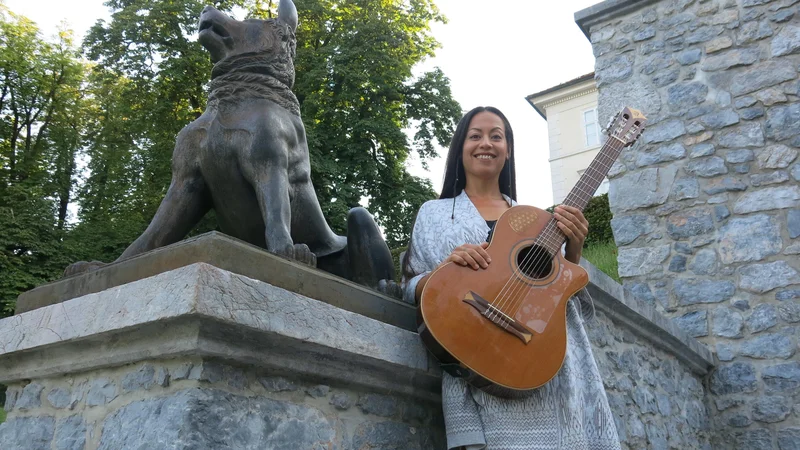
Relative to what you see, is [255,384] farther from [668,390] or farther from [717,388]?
[717,388]

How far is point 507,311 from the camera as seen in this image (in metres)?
2.21

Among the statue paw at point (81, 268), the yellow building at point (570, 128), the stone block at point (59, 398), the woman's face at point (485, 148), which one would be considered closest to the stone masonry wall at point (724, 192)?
the woman's face at point (485, 148)

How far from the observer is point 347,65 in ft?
51.7

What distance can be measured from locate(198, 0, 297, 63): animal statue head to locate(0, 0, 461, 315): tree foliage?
11567 millimetres

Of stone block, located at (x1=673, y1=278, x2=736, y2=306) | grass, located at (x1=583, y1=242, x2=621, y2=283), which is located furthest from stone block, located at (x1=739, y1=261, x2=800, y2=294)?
grass, located at (x1=583, y1=242, x2=621, y2=283)

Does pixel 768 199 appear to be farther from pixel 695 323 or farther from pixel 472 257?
pixel 472 257

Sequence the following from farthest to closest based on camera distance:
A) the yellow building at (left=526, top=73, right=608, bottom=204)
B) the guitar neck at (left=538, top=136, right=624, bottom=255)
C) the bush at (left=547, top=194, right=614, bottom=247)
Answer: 1. the yellow building at (left=526, top=73, right=608, bottom=204)
2. the bush at (left=547, top=194, right=614, bottom=247)
3. the guitar neck at (left=538, top=136, right=624, bottom=255)

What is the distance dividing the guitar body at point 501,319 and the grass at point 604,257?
660cm

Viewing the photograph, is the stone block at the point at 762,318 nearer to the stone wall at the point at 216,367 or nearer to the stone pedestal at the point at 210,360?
the stone wall at the point at 216,367

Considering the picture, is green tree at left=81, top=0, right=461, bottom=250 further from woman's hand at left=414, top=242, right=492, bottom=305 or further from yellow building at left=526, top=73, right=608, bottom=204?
woman's hand at left=414, top=242, right=492, bottom=305

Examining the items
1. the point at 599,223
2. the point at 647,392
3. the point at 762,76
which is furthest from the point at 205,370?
the point at 599,223

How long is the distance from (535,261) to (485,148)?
1.80ft

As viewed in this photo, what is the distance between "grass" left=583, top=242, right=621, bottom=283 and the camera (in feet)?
29.4

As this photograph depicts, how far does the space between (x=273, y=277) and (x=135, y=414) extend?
52 centimetres
